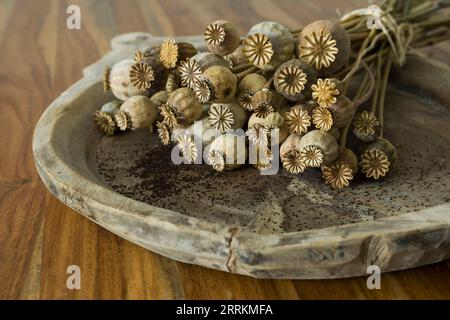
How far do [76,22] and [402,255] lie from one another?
1145 millimetres

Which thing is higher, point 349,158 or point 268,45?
point 268,45

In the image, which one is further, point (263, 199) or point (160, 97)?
point (160, 97)

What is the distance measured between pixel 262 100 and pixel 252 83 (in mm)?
44

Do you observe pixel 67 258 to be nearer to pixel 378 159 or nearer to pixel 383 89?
pixel 378 159

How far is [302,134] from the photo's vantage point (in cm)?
79

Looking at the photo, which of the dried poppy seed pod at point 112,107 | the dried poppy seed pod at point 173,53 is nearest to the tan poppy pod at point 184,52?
the dried poppy seed pod at point 173,53

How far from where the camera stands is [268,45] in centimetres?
81

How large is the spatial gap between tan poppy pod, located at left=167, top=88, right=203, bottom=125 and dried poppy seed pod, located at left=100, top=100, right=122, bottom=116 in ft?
0.43

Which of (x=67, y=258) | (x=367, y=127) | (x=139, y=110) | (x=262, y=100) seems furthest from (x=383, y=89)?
(x=67, y=258)

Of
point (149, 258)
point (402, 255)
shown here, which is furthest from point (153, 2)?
point (402, 255)

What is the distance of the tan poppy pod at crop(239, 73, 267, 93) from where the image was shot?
83 centimetres

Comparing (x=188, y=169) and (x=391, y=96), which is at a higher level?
(x=391, y=96)

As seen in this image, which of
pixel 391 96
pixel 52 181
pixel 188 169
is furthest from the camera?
pixel 391 96

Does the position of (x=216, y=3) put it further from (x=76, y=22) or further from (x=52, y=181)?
(x=52, y=181)
